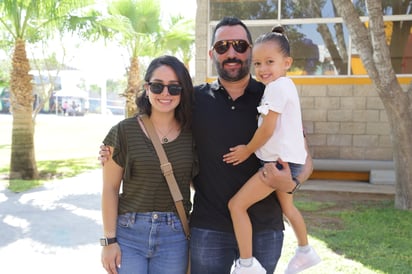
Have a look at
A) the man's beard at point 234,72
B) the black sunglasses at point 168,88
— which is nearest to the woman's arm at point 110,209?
the black sunglasses at point 168,88

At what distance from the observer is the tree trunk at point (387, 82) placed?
Result: 575 centimetres

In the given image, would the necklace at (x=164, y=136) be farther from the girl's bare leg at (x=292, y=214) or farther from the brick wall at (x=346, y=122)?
the brick wall at (x=346, y=122)

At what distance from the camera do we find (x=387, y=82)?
19.3ft

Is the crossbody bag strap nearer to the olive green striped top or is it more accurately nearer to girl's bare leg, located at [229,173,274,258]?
the olive green striped top

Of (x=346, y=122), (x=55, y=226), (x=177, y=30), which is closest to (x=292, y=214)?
(x=55, y=226)

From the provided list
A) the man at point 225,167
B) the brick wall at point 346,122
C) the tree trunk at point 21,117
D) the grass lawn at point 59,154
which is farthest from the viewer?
the grass lawn at point 59,154

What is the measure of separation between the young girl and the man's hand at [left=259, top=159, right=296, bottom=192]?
24 millimetres

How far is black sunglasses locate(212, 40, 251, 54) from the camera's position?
2.17 meters

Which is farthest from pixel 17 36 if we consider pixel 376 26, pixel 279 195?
pixel 279 195

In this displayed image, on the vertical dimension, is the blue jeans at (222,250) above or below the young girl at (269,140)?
below

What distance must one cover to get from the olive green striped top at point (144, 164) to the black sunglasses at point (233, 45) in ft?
1.52

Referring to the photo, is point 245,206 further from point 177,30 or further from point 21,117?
point 177,30

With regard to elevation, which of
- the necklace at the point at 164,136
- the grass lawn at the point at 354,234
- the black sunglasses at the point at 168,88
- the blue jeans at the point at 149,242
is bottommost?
the grass lawn at the point at 354,234

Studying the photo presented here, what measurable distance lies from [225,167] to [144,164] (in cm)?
40
